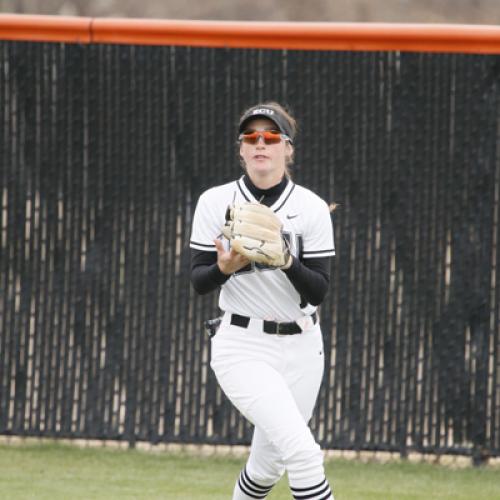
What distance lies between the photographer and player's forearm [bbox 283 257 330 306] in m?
4.90

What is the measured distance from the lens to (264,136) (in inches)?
200

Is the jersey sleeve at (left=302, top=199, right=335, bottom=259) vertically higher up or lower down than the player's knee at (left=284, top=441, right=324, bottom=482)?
higher up

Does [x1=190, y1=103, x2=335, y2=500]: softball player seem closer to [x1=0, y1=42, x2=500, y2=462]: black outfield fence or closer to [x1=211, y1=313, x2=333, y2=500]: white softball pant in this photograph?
[x1=211, y1=313, x2=333, y2=500]: white softball pant

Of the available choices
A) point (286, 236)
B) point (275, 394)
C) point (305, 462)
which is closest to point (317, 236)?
point (286, 236)

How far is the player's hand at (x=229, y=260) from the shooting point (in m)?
4.86

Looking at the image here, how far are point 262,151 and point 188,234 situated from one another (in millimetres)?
2364

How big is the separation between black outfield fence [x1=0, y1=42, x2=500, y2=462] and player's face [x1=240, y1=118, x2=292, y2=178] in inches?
85.5

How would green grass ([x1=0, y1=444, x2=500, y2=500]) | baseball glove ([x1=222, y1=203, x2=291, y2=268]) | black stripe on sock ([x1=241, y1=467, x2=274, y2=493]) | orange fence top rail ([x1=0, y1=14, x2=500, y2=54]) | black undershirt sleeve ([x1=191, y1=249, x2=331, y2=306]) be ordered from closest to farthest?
baseball glove ([x1=222, y1=203, x2=291, y2=268]) → black undershirt sleeve ([x1=191, y1=249, x2=331, y2=306]) → black stripe on sock ([x1=241, y1=467, x2=274, y2=493]) → green grass ([x1=0, y1=444, x2=500, y2=500]) → orange fence top rail ([x1=0, y1=14, x2=500, y2=54])

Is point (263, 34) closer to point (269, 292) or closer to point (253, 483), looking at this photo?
point (269, 292)

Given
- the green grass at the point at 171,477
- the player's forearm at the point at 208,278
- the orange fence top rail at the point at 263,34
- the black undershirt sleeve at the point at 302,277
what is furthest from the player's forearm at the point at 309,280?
the orange fence top rail at the point at 263,34

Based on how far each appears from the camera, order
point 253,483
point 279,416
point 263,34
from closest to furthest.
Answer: point 279,416 → point 253,483 → point 263,34

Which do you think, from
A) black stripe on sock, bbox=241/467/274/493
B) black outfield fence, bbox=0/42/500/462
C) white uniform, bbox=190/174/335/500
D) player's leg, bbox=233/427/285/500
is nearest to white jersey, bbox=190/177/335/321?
white uniform, bbox=190/174/335/500

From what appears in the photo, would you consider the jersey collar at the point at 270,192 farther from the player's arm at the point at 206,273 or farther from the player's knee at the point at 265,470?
the player's knee at the point at 265,470

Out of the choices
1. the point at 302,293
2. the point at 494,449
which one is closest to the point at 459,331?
the point at 494,449
